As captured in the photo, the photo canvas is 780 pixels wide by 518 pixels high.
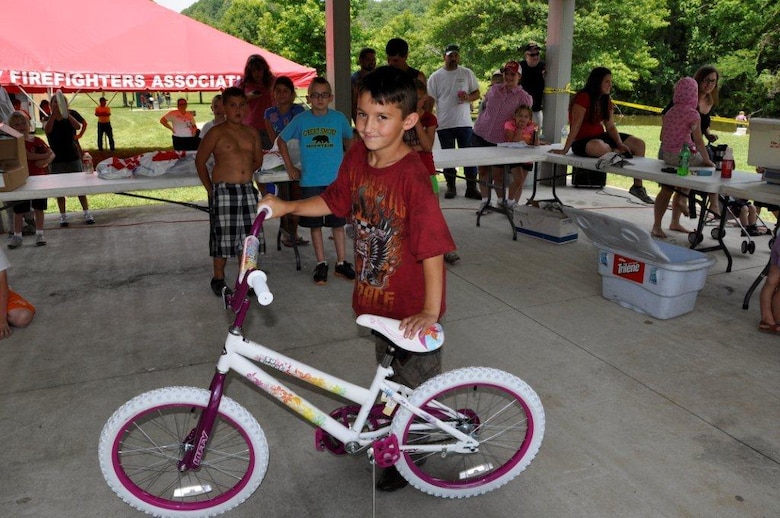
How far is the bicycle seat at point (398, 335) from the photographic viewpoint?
85.5 inches

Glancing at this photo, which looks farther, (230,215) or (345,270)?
(345,270)

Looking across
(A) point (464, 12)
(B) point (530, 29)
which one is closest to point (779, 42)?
(B) point (530, 29)

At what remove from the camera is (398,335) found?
2172mm

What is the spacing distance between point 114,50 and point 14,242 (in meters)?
5.84

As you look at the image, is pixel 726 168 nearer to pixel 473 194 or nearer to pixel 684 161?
pixel 684 161

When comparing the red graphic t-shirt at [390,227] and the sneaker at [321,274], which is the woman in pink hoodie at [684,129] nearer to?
the sneaker at [321,274]

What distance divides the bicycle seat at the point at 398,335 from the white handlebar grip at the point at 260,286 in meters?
0.42

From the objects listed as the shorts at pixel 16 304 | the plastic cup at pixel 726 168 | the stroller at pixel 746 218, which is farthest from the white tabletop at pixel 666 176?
the shorts at pixel 16 304

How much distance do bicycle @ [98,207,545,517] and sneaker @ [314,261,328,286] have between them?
8.78ft

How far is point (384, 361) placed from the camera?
2.30 metres

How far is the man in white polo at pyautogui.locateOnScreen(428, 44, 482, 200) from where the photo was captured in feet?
28.0

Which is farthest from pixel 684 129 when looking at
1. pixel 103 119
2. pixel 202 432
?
pixel 103 119

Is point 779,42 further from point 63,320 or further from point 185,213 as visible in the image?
point 63,320

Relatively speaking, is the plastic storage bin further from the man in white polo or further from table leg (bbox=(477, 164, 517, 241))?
the man in white polo
